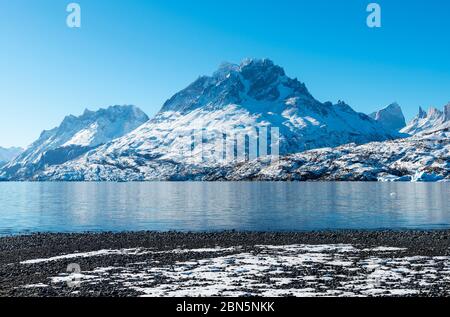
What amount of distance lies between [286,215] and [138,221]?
106ft

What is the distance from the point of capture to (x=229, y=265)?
133 ft

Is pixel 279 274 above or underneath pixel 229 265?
above

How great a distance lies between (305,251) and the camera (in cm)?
4888

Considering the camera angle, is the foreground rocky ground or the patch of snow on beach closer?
the patch of snow on beach

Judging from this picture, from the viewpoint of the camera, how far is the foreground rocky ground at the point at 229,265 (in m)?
30.7

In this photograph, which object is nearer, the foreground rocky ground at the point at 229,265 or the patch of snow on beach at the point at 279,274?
the patch of snow on beach at the point at 279,274

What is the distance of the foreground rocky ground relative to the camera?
3073 cm

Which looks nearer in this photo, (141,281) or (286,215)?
(141,281)

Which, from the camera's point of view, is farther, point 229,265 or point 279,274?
point 229,265
